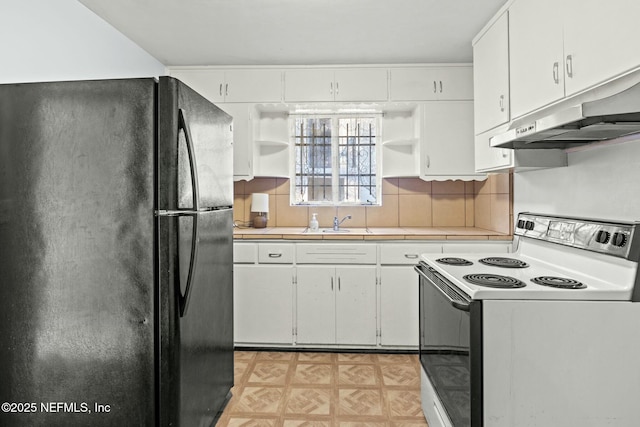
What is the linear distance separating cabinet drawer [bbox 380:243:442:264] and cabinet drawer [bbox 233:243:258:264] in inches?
38.2

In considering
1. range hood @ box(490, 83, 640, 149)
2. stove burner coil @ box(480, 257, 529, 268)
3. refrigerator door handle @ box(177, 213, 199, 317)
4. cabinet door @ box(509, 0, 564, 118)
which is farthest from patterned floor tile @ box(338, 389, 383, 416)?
cabinet door @ box(509, 0, 564, 118)

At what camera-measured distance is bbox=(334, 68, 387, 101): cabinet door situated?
10.9ft

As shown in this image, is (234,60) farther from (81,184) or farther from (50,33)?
(81,184)

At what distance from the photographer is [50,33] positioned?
2084 mm

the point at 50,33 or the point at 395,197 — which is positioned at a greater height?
the point at 50,33

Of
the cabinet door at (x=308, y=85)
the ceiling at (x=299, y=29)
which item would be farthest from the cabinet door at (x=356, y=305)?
the ceiling at (x=299, y=29)

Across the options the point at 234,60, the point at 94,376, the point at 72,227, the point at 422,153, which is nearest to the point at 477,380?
the point at 94,376

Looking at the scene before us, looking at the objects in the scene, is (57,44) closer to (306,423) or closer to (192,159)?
(192,159)

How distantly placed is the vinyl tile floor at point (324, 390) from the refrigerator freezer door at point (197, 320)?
0.78 feet

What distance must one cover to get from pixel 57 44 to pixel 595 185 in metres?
2.78

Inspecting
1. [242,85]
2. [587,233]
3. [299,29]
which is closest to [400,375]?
[587,233]

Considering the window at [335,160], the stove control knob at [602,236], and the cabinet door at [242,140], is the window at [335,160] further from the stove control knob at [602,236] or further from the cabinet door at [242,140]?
the stove control knob at [602,236]

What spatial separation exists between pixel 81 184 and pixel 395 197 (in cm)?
268

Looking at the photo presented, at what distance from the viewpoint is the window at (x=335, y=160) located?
372cm
